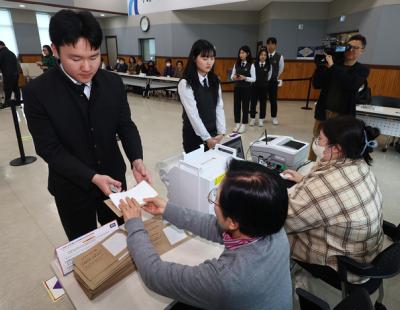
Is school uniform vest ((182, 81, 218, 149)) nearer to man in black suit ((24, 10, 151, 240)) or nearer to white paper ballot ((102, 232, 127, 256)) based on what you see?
man in black suit ((24, 10, 151, 240))

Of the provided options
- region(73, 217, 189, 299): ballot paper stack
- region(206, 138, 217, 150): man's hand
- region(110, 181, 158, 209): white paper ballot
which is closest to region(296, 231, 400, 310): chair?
region(73, 217, 189, 299): ballot paper stack

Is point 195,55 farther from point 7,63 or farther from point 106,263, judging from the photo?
point 7,63

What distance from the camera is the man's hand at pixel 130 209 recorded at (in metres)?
0.97

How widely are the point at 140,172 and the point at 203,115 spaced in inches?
39.4

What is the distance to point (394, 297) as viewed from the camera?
1.73m

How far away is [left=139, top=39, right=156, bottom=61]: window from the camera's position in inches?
415

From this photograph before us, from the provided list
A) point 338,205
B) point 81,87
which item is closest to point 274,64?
point 338,205

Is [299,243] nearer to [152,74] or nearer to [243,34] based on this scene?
[152,74]

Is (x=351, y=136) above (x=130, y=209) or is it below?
above

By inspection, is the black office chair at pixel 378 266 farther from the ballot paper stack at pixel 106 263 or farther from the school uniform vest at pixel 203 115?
the school uniform vest at pixel 203 115

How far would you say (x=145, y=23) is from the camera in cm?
1013

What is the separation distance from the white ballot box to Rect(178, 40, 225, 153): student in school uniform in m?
0.69

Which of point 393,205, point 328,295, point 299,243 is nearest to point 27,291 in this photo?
point 299,243

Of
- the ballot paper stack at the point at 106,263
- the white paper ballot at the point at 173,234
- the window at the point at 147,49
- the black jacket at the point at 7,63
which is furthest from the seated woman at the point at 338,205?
the window at the point at 147,49
